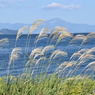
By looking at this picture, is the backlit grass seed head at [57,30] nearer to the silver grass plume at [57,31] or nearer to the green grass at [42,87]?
the silver grass plume at [57,31]

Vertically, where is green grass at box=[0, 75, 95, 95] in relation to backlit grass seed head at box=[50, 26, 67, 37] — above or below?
below

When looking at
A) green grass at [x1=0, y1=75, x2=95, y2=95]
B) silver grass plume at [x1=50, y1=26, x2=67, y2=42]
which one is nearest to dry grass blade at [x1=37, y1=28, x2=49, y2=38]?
silver grass plume at [x1=50, y1=26, x2=67, y2=42]

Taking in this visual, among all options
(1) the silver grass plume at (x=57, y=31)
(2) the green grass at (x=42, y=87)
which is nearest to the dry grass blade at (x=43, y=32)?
(1) the silver grass plume at (x=57, y=31)

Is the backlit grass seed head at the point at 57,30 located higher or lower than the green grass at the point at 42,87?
higher

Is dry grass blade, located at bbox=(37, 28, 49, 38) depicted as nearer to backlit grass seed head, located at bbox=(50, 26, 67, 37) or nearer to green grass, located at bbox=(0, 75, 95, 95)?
backlit grass seed head, located at bbox=(50, 26, 67, 37)

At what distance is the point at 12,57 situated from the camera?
7164mm

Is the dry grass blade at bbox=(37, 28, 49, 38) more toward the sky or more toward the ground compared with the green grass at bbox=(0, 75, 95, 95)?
more toward the sky

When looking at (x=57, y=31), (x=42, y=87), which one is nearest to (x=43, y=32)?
(x=57, y=31)

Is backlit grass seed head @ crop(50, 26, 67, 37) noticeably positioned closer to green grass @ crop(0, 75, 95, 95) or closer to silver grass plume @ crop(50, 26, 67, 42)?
silver grass plume @ crop(50, 26, 67, 42)

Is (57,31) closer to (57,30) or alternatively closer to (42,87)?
(57,30)

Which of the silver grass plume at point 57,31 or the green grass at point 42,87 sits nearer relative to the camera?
the green grass at point 42,87

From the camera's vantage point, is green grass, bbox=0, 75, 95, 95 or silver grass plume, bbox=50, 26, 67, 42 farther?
silver grass plume, bbox=50, 26, 67, 42

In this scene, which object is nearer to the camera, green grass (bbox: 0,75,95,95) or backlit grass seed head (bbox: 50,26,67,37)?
green grass (bbox: 0,75,95,95)

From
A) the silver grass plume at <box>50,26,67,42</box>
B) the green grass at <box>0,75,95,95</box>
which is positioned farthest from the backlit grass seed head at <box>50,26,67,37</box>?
the green grass at <box>0,75,95,95</box>
